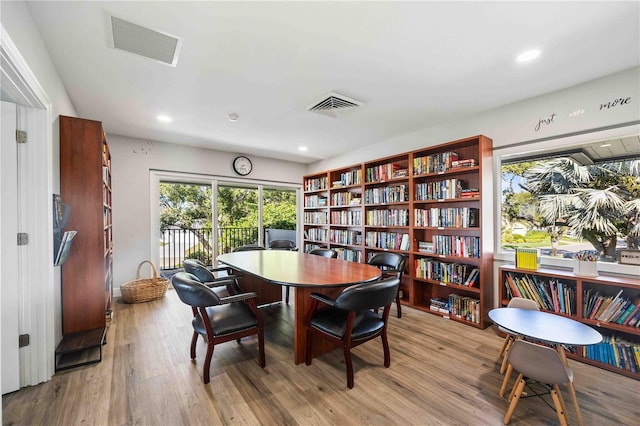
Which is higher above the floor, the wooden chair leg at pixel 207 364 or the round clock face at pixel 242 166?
the round clock face at pixel 242 166

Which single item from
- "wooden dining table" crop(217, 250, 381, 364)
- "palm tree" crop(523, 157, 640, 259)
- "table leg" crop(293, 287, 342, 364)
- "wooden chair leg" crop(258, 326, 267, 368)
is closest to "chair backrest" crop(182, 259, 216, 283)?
"wooden dining table" crop(217, 250, 381, 364)

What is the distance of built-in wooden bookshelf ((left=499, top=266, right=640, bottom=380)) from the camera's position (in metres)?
2.17

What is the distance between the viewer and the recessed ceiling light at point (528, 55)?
2129mm

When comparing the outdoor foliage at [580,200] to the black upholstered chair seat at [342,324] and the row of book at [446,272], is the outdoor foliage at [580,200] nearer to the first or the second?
the row of book at [446,272]

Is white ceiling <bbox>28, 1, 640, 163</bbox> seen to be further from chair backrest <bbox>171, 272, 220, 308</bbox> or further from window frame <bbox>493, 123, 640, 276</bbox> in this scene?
chair backrest <bbox>171, 272, 220, 308</bbox>

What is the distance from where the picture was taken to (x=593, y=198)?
2633mm

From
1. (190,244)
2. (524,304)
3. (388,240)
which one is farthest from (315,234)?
(524,304)

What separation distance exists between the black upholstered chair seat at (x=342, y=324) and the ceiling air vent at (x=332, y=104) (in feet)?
7.24

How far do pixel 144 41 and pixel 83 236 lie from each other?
72.0 inches

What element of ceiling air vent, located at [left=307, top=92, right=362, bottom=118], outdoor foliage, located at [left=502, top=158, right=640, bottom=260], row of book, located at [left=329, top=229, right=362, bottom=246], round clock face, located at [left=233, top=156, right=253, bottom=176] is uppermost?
ceiling air vent, located at [left=307, top=92, right=362, bottom=118]

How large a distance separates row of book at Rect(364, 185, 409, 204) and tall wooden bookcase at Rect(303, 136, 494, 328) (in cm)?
1

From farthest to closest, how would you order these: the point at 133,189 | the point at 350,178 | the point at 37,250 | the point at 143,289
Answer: the point at 350,178, the point at 133,189, the point at 143,289, the point at 37,250

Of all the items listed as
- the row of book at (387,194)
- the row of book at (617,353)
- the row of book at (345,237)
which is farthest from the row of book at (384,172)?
the row of book at (617,353)

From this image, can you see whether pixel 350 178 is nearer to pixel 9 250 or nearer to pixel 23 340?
pixel 9 250
